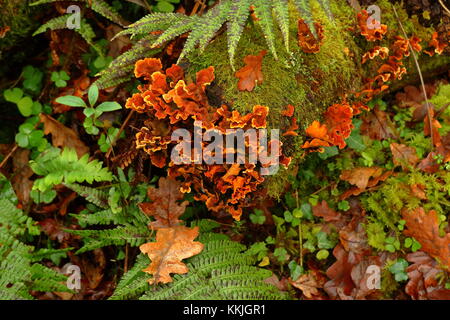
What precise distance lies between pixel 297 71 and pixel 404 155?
1467mm

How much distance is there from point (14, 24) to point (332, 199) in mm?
3446

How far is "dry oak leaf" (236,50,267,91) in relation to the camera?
316 centimetres

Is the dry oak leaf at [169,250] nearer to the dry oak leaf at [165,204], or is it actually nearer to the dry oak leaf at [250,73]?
the dry oak leaf at [165,204]

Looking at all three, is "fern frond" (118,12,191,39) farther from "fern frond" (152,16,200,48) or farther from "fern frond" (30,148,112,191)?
"fern frond" (30,148,112,191)

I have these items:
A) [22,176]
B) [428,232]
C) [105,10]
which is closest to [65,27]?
[105,10]

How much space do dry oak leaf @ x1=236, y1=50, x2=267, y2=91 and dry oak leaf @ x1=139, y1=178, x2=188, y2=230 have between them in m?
1.04

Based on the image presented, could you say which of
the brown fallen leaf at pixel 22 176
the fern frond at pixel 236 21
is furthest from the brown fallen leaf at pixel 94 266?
the fern frond at pixel 236 21

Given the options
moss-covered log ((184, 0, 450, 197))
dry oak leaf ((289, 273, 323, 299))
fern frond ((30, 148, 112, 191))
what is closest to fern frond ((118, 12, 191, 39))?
moss-covered log ((184, 0, 450, 197))

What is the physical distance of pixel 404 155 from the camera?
13.0ft

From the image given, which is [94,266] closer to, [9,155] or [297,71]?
[9,155]

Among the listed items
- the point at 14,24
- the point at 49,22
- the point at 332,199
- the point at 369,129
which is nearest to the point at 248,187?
the point at 332,199

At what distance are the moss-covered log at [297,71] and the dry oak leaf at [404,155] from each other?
78 centimetres

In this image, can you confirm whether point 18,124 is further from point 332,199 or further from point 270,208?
point 332,199

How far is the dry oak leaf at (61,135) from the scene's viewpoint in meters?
4.07
